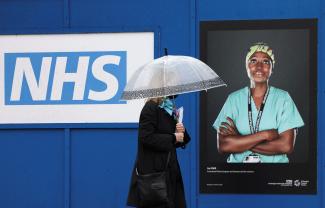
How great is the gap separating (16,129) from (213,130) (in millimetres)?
1998

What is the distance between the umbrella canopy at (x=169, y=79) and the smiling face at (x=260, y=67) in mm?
1593

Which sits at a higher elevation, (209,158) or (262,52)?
(262,52)

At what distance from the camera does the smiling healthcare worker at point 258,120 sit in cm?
595

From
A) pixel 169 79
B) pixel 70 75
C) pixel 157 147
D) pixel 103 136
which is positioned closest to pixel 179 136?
pixel 157 147

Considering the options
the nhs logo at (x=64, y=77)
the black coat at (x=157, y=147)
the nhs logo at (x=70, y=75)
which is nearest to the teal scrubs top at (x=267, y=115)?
the nhs logo at (x=70, y=75)

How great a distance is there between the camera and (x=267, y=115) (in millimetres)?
5969

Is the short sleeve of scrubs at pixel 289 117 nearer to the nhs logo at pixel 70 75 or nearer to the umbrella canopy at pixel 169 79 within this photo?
the nhs logo at pixel 70 75

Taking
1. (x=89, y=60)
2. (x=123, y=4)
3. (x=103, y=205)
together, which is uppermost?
(x=123, y=4)

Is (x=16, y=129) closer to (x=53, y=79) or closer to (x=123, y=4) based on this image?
(x=53, y=79)

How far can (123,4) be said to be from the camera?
614 centimetres

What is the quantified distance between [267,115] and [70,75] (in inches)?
78.8

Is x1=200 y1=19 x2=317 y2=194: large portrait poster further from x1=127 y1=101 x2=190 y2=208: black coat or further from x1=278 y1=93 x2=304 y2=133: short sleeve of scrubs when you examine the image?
x1=127 y1=101 x2=190 y2=208: black coat

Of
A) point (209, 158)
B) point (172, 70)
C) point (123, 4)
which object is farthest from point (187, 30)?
point (172, 70)

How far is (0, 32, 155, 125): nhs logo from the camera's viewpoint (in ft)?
20.1
